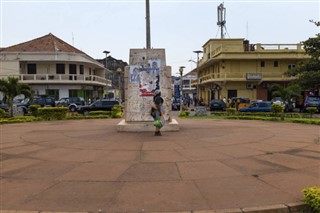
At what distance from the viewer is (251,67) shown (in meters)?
44.1

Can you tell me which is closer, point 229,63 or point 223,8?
point 229,63

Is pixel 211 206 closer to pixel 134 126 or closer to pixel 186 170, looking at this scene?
pixel 186 170

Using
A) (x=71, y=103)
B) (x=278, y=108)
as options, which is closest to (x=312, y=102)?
(x=278, y=108)

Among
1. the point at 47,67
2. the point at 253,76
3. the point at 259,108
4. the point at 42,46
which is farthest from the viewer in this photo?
the point at 42,46

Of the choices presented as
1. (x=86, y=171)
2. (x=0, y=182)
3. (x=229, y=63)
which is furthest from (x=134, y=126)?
(x=229, y=63)

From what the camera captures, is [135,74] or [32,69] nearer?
[135,74]

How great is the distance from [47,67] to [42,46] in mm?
3036

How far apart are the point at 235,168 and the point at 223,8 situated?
52602 mm

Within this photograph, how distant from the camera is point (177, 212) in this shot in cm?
460

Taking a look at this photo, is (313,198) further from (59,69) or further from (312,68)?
(59,69)

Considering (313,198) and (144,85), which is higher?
(144,85)

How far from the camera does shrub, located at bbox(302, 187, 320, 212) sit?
15.1 feet

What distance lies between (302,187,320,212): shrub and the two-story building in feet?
130

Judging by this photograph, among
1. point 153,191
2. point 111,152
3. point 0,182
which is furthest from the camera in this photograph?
point 111,152
